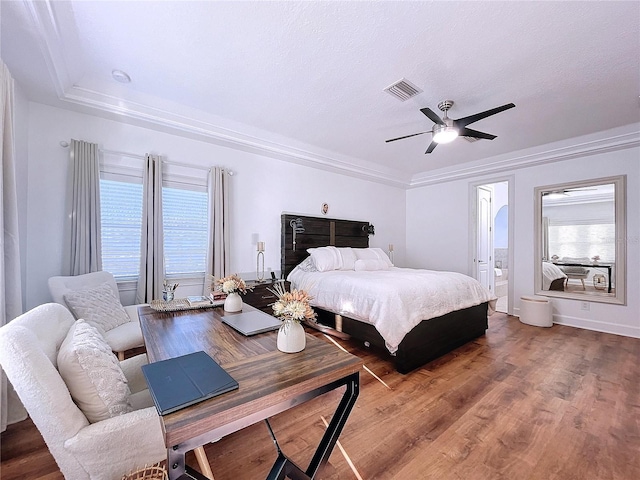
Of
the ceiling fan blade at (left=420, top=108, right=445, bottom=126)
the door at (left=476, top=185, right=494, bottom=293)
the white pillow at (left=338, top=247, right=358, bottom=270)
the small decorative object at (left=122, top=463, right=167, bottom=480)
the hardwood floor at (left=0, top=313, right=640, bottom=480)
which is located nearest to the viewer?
the small decorative object at (left=122, top=463, right=167, bottom=480)

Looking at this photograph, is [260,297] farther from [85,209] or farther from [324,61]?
[324,61]

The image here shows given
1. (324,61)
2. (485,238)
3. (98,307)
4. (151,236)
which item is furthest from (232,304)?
(485,238)

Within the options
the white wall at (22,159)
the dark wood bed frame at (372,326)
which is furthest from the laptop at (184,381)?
the white wall at (22,159)

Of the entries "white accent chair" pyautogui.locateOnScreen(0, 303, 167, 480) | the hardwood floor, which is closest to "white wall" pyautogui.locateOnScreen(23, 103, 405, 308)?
the hardwood floor

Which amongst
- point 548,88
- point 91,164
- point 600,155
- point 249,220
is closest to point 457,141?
point 548,88

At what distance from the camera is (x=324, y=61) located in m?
2.35

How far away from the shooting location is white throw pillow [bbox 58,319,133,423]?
1.01 meters

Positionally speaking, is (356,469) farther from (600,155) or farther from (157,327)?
(600,155)

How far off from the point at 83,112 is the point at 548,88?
489cm

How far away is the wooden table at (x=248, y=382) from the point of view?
812mm

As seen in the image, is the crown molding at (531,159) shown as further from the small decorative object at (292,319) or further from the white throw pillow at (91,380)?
the white throw pillow at (91,380)

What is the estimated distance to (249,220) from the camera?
4.12 meters

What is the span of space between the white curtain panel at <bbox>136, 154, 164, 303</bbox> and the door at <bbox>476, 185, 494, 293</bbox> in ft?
18.4

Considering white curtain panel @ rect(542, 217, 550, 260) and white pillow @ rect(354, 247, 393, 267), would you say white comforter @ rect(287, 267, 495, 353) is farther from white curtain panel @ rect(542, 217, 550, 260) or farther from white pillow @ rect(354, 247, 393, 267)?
white curtain panel @ rect(542, 217, 550, 260)
